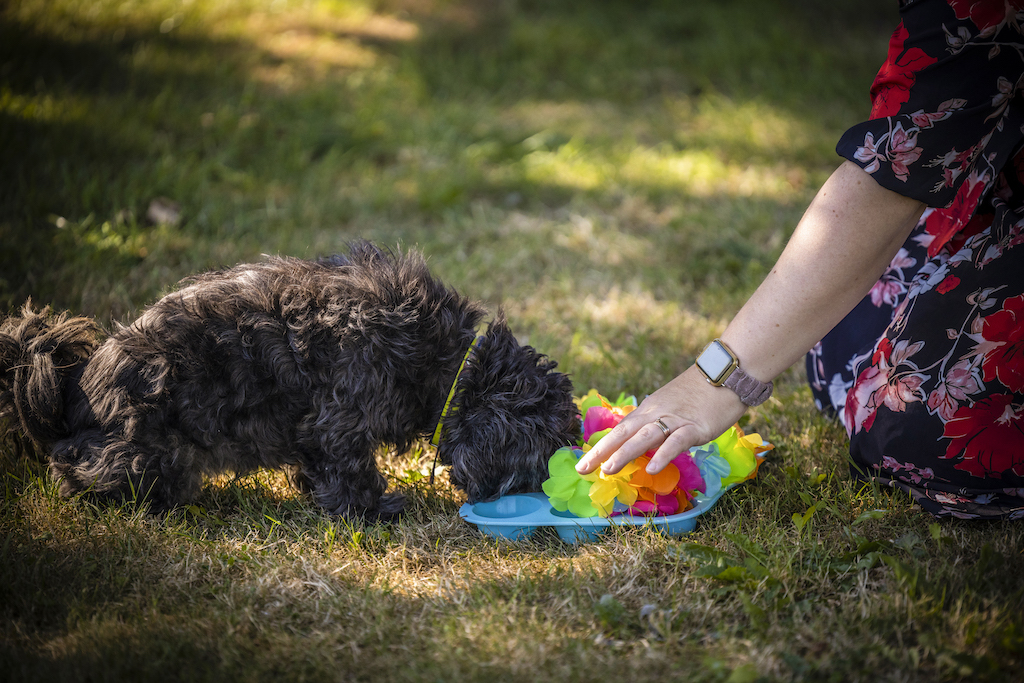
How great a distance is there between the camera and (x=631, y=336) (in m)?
3.51

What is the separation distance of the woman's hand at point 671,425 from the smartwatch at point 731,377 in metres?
0.02

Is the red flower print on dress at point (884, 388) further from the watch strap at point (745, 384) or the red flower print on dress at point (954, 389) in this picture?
the watch strap at point (745, 384)

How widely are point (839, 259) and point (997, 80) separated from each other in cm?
→ 63

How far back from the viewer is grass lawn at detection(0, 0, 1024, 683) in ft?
5.83

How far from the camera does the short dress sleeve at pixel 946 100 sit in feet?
6.24

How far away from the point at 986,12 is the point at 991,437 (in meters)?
1.22

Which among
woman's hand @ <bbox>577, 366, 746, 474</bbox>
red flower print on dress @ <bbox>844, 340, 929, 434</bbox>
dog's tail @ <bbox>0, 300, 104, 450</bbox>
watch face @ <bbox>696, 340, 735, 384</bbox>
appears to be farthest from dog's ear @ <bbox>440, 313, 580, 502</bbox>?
dog's tail @ <bbox>0, 300, 104, 450</bbox>

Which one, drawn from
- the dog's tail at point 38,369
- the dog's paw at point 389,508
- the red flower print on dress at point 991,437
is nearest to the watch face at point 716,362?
the red flower print on dress at point 991,437

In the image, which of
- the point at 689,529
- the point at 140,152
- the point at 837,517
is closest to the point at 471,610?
the point at 689,529

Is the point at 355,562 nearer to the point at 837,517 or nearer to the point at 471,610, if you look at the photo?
the point at 471,610

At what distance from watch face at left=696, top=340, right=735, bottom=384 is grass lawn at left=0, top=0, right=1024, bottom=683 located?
0.50 metres

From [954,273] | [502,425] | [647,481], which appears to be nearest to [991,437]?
[954,273]

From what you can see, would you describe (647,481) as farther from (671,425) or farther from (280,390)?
(280,390)

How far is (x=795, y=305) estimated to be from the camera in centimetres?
202
